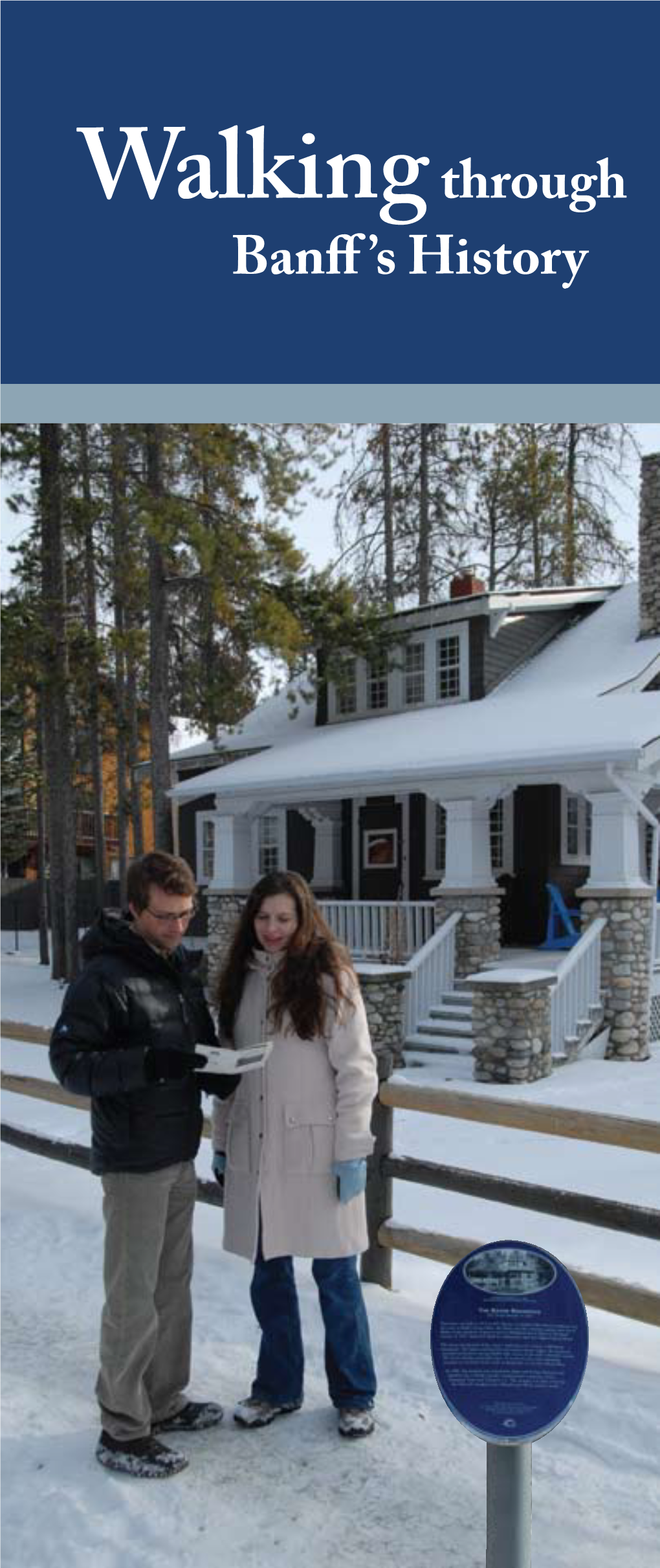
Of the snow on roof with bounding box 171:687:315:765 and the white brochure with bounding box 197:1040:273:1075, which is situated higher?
the snow on roof with bounding box 171:687:315:765

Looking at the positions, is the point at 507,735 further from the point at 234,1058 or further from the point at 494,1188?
the point at 234,1058

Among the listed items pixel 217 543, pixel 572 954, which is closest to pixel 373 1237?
pixel 572 954

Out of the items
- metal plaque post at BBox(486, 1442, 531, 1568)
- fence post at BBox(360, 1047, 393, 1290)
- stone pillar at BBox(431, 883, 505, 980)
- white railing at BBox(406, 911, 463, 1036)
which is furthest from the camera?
stone pillar at BBox(431, 883, 505, 980)

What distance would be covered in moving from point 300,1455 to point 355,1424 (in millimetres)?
215

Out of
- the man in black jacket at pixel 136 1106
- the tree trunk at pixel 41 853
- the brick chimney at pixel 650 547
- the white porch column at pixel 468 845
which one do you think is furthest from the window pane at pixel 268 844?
the man in black jacket at pixel 136 1106

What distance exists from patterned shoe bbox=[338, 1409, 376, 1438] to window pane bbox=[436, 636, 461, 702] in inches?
606

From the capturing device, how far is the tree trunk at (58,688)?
66.3 feet

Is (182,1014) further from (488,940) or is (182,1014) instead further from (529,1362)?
(488,940)

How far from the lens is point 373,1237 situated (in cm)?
535

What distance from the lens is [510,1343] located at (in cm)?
270

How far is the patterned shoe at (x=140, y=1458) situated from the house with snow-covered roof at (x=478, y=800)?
802 cm

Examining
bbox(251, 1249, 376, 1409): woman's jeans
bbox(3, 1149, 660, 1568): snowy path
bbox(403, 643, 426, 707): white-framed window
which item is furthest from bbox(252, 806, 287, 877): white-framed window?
bbox(251, 1249, 376, 1409): woman's jeans

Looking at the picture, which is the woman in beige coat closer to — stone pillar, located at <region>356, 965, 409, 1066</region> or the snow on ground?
the snow on ground

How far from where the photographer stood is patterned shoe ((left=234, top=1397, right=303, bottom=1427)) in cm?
410
